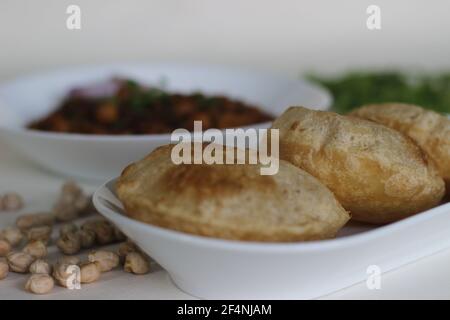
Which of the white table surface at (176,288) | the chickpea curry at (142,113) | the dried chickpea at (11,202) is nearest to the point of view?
the white table surface at (176,288)

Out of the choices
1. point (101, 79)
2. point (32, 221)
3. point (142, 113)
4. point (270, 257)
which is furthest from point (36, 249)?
point (101, 79)

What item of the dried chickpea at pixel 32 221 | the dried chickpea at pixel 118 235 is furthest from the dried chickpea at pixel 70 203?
the dried chickpea at pixel 118 235

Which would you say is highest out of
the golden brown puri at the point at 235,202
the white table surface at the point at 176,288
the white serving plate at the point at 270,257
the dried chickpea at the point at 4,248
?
the golden brown puri at the point at 235,202

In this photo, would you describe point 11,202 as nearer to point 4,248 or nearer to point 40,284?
point 4,248

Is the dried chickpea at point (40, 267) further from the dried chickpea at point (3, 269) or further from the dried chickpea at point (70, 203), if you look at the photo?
the dried chickpea at point (70, 203)
